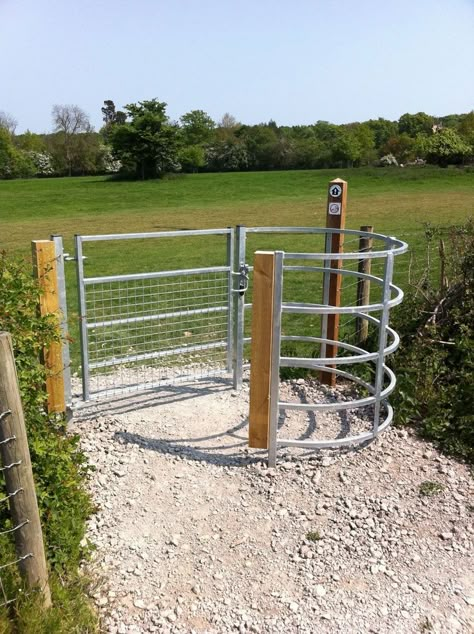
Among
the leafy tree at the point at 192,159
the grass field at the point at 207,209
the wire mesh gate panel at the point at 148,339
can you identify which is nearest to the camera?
the wire mesh gate panel at the point at 148,339

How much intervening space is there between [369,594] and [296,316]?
5.19 m

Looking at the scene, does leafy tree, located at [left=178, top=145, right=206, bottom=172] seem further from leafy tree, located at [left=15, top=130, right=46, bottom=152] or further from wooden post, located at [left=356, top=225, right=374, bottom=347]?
wooden post, located at [left=356, top=225, right=374, bottom=347]

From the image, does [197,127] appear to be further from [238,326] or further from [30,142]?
[238,326]

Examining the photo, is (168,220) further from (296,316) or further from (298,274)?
(296,316)

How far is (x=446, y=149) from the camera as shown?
50.1 metres

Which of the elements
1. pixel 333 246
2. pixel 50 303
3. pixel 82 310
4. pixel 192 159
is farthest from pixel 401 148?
pixel 50 303

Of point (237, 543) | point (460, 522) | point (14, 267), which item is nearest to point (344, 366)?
point (460, 522)

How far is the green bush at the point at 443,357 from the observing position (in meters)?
4.73

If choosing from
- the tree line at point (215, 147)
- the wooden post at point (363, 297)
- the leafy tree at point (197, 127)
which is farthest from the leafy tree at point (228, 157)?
the wooden post at point (363, 297)

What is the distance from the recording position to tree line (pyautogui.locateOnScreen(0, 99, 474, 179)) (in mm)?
51281

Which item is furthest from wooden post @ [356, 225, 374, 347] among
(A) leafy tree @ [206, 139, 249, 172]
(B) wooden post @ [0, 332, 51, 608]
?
(A) leafy tree @ [206, 139, 249, 172]

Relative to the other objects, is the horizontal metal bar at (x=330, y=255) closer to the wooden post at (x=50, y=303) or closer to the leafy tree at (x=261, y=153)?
the wooden post at (x=50, y=303)

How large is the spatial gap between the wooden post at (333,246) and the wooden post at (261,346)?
1.39 m

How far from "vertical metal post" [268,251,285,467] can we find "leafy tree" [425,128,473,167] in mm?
50261
